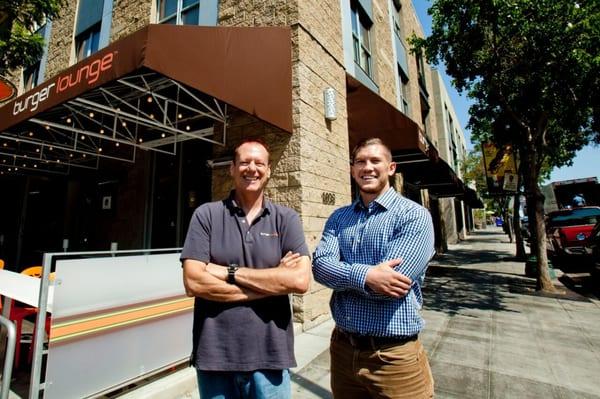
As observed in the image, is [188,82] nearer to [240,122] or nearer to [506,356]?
[240,122]

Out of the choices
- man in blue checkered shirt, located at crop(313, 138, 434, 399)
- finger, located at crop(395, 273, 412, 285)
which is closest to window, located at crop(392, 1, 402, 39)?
man in blue checkered shirt, located at crop(313, 138, 434, 399)

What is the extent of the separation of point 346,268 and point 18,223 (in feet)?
50.6

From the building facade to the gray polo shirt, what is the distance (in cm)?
219

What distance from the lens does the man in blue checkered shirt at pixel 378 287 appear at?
1.69 meters

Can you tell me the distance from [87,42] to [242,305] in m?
12.7

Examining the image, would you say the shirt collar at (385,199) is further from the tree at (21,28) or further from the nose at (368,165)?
the tree at (21,28)

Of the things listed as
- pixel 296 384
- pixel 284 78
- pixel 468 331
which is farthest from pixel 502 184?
pixel 296 384

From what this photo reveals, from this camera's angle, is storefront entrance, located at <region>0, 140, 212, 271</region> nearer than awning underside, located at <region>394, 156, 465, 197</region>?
Yes

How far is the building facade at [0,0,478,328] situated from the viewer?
13.1ft

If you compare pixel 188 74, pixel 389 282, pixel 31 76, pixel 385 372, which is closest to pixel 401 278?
pixel 389 282

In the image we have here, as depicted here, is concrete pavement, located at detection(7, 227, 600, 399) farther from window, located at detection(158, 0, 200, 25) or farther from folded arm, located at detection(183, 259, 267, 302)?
window, located at detection(158, 0, 200, 25)

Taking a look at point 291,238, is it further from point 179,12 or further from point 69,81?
point 179,12

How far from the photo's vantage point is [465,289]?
796 centimetres

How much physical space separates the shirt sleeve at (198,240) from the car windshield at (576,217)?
15.0 metres
